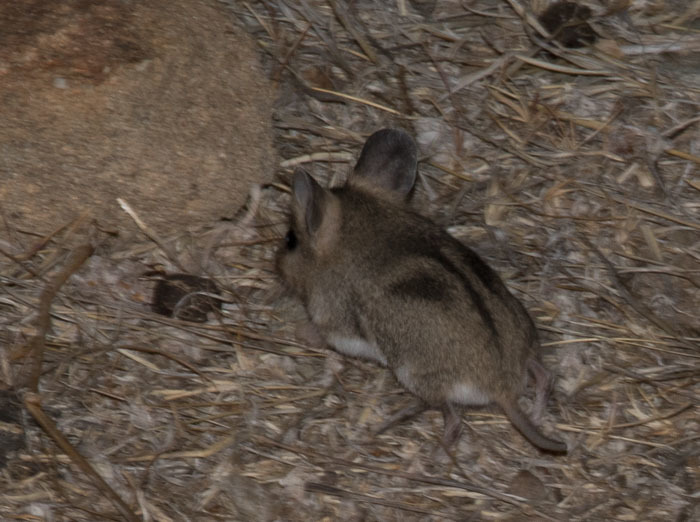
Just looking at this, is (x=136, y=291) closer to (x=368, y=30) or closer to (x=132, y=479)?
(x=132, y=479)

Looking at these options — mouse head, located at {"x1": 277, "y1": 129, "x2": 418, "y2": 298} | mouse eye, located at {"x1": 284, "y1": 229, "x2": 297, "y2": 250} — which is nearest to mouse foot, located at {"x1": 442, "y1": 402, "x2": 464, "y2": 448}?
mouse head, located at {"x1": 277, "y1": 129, "x2": 418, "y2": 298}

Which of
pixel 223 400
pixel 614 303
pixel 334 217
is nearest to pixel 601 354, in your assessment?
pixel 614 303

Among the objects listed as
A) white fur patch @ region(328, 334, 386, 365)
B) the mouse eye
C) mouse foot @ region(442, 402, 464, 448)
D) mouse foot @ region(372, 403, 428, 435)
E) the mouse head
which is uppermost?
the mouse head

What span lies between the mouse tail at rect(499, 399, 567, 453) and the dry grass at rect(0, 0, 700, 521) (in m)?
0.18

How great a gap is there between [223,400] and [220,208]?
118 cm

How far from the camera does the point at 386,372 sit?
5.95 meters

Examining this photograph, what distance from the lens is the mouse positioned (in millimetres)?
5414

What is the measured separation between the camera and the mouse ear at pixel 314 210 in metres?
5.65

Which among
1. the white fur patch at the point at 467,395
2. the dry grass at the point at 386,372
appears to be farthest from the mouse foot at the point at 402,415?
the white fur patch at the point at 467,395

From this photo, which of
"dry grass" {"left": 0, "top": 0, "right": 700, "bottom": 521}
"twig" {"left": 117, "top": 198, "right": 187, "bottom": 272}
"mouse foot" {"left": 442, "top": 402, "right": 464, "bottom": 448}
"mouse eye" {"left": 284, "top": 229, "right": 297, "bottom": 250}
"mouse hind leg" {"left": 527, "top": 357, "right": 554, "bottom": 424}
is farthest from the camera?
"twig" {"left": 117, "top": 198, "right": 187, "bottom": 272}

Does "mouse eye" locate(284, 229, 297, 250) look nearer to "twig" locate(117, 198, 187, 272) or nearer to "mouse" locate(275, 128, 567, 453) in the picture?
"mouse" locate(275, 128, 567, 453)

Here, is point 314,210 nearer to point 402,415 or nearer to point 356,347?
point 356,347

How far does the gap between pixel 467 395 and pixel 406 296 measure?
0.55m

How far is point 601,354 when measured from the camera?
19.9 ft
